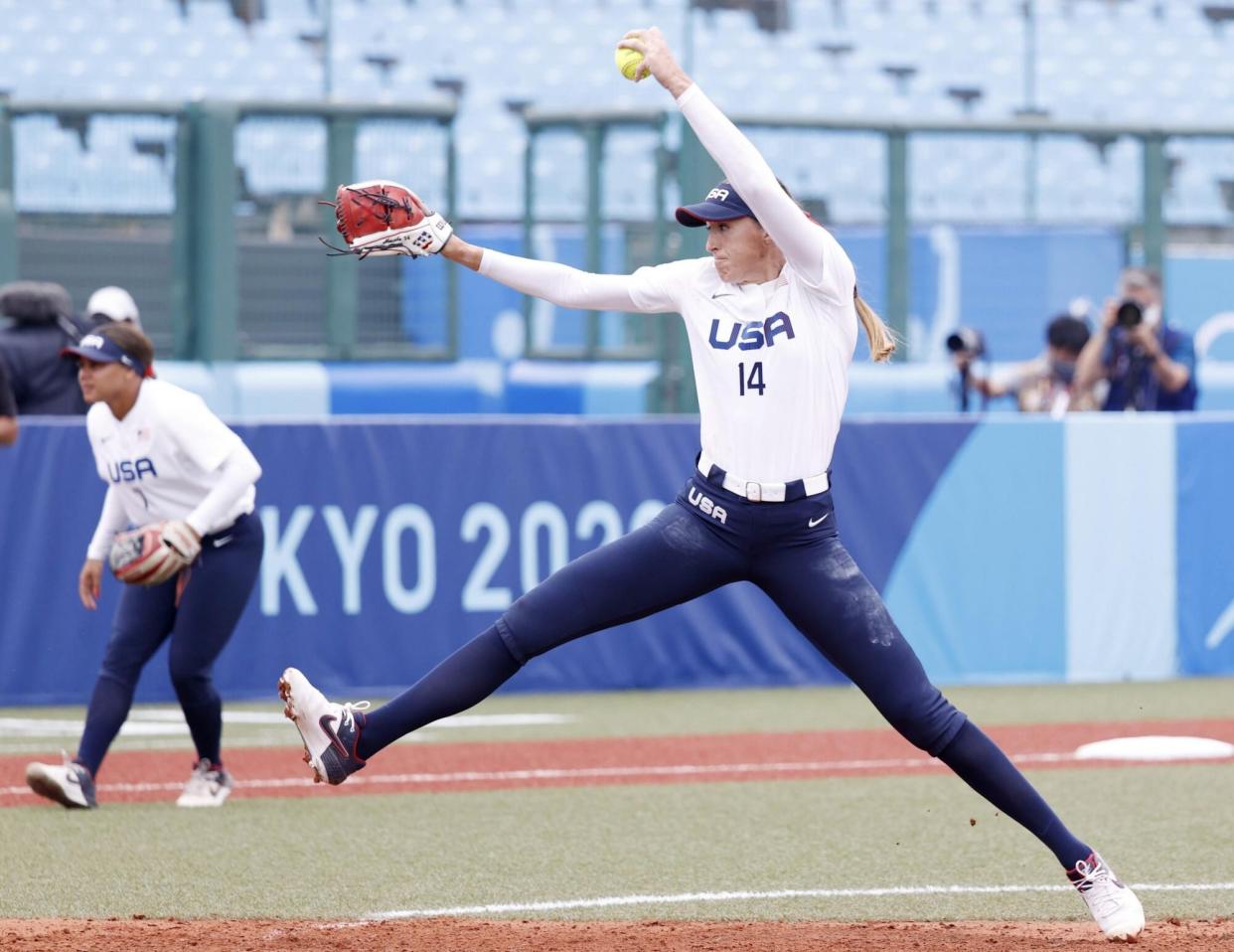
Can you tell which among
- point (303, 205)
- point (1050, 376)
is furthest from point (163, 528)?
point (303, 205)

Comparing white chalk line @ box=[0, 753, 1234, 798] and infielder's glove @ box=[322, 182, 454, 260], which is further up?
infielder's glove @ box=[322, 182, 454, 260]

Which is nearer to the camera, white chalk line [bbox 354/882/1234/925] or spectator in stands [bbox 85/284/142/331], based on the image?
white chalk line [bbox 354/882/1234/925]

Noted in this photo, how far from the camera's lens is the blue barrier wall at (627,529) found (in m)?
11.0

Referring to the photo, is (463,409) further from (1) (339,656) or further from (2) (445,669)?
(2) (445,669)

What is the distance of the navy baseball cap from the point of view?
24.6ft

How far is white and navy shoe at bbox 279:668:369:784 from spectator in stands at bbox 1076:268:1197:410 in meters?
8.36

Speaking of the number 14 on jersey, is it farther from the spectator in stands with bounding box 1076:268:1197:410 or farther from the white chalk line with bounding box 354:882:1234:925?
the spectator in stands with bounding box 1076:268:1197:410

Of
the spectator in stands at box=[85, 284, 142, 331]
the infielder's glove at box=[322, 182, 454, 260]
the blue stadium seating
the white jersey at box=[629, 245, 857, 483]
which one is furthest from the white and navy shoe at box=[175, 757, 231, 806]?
the blue stadium seating

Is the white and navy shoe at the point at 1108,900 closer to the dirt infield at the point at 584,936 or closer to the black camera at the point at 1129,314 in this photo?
the dirt infield at the point at 584,936

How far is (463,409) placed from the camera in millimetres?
15695

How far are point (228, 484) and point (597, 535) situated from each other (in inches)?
175

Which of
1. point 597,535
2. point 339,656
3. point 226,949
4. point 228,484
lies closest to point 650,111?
point 597,535

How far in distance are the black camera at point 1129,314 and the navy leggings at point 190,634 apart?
6556 millimetres

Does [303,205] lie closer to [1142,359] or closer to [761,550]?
[1142,359]
